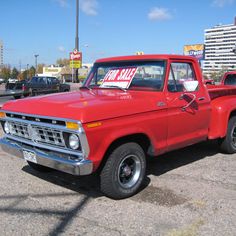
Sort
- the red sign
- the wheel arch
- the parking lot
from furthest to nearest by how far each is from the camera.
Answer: the red sign → the wheel arch → the parking lot

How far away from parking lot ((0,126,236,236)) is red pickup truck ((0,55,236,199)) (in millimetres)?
350

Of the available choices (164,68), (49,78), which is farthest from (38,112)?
(49,78)

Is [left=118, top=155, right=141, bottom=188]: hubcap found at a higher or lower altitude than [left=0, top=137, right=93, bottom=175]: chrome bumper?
lower

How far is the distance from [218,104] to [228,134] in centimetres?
73

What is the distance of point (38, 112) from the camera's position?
187 inches

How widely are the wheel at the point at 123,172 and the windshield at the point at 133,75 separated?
3.76ft

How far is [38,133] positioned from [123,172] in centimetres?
124

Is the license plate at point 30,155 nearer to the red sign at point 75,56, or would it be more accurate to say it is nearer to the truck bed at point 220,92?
the truck bed at point 220,92

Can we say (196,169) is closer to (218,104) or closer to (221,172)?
(221,172)

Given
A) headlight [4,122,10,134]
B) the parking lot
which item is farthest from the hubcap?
headlight [4,122,10,134]

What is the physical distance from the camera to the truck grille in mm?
4531

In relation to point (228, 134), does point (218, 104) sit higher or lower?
higher

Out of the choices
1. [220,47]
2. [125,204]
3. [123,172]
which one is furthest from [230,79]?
[220,47]

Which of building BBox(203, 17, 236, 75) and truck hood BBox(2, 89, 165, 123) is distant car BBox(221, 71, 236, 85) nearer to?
truck hood BBox(2, 89, 165, 123)
